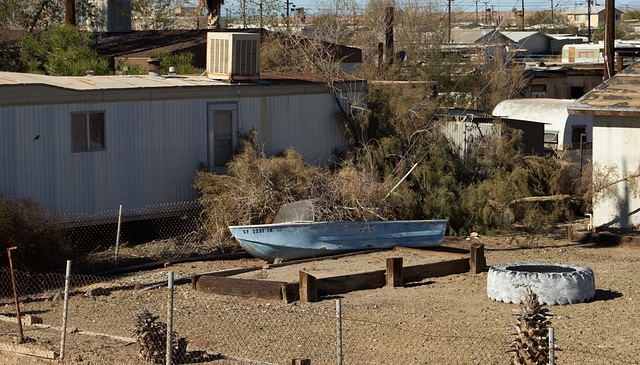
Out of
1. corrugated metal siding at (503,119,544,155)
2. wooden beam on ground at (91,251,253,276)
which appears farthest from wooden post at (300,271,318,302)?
corrugated metal siding at (503,119,544,155)

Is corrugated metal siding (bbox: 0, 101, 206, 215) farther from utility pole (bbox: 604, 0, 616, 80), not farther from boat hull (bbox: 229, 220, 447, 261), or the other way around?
utility pole (bbox: 604, 0, 616, 80)

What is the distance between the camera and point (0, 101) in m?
14.0

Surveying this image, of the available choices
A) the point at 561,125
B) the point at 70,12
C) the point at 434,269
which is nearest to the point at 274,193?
the point at 434,269

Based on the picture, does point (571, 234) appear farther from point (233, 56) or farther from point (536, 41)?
point (536, 41)

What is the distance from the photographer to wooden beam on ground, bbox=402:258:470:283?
1305 centimetres

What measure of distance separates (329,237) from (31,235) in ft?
17.9

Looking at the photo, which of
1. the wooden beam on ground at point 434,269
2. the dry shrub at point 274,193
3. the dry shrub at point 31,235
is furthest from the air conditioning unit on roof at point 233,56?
the wooden beam on ground at point 434,269

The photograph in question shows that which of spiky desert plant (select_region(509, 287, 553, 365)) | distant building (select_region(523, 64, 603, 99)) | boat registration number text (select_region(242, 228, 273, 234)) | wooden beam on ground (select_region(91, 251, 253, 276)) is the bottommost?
wooden beam on ground (select_region(91, 251, 253, 276))

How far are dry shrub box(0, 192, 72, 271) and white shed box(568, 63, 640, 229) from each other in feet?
36.9

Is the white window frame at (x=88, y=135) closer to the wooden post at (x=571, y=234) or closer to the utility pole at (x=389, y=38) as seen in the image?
the wooden post at (x=571, y=234)

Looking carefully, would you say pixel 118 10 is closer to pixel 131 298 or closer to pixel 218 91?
pixel 218 91

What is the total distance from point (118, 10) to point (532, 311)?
27.3 m

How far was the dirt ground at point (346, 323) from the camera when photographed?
8828 millimetres

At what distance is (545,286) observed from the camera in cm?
1143
